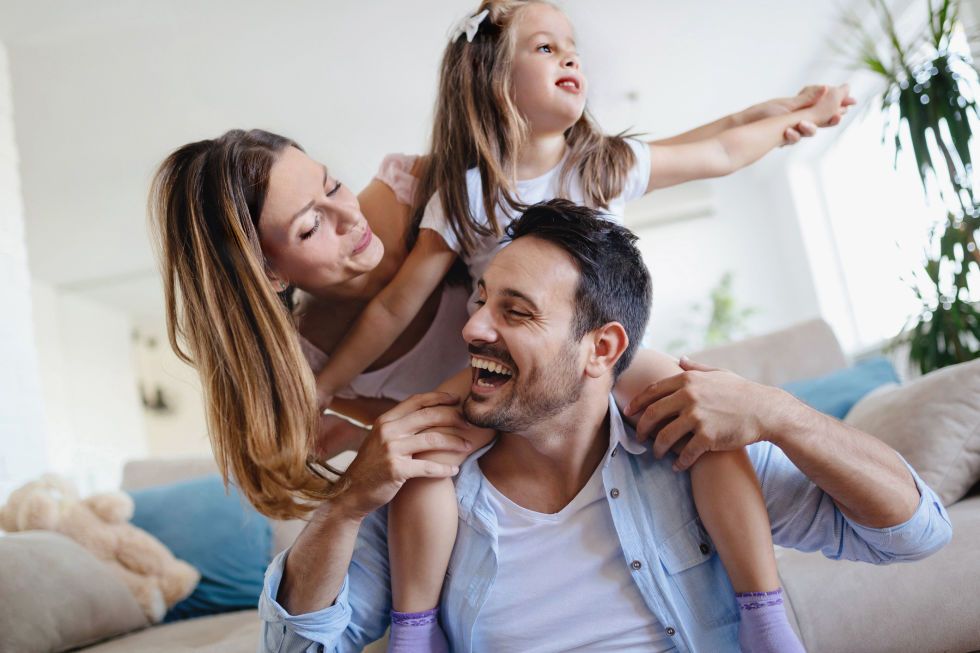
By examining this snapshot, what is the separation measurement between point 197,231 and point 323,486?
48 centimetres

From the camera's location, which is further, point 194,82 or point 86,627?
point 194,82

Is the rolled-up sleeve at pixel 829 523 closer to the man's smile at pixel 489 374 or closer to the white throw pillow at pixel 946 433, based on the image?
the man's smile at pixel 489 374

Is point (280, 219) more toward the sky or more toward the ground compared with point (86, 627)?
more toward the sky

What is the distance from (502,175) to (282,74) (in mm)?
3799

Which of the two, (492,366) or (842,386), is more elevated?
(492,366)

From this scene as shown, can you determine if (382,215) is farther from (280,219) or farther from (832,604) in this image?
(832,604)

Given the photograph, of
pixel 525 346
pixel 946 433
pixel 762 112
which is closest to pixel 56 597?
pixel 525 346

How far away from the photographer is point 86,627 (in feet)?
6.79

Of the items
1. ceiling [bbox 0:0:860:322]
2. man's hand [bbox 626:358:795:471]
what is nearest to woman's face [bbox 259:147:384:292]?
man's hand [bbox 626:358:795:471]

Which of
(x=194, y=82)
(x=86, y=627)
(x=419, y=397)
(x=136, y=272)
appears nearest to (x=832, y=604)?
(x=419, y=397)

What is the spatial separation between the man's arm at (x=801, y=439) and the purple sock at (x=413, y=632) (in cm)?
52

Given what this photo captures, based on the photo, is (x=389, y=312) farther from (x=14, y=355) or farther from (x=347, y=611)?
(x=14, y=355)

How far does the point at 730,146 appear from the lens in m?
1.79

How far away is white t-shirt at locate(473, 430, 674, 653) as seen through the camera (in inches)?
53.5
